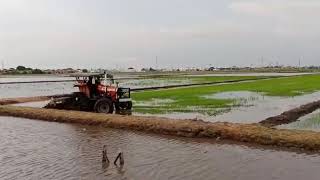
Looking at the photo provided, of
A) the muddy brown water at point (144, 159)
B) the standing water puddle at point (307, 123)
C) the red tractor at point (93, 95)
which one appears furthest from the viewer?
the red tractor at point (93, 95)

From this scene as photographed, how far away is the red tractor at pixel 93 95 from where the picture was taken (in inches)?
1021

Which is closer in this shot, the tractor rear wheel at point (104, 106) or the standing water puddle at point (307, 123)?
the standing water puddle at point (307, 123)

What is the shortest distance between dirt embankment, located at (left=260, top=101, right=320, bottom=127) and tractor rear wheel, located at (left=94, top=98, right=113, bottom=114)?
8278 millimetres

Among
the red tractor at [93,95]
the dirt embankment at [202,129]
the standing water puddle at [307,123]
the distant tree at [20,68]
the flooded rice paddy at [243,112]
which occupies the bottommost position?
the distant tree at [20,68]

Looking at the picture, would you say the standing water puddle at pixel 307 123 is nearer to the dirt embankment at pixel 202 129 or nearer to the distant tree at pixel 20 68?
the dirt embankment at pixel 202 129

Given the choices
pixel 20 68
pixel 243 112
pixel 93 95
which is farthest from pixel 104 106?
pixel 20 68

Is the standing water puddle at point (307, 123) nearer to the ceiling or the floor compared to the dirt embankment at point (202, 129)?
nearer to the floor

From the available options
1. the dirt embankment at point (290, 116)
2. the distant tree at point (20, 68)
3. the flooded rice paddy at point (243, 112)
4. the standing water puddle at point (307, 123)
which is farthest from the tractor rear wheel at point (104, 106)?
the distant tree at point (20, 68)

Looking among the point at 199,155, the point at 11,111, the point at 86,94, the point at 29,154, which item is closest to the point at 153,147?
the point at 199,155

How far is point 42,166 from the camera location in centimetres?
1282

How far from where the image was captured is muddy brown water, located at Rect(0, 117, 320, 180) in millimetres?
11750

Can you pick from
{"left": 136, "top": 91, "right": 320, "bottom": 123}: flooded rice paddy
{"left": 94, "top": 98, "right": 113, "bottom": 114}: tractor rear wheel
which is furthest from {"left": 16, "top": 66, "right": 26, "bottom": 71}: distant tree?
{"left": 94, "top": 98, "right": 113, "bottom": 114}: tractor rear wheel

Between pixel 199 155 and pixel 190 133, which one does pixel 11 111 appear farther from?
pixel 199 155

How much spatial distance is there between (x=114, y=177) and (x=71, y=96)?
15.5 meters
